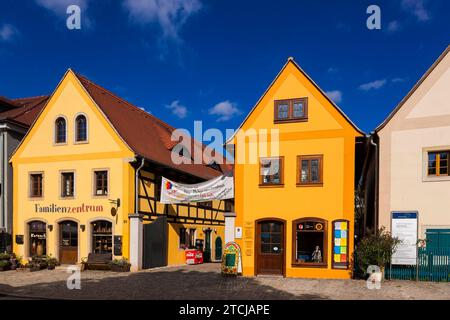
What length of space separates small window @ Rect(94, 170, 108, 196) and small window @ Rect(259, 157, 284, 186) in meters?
8.14

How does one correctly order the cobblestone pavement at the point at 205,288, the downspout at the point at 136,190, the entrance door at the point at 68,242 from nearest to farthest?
the cobblestone pavement at the point at 205,288
the downspout at the point at 136,190
the entrance door at the point at 68,242

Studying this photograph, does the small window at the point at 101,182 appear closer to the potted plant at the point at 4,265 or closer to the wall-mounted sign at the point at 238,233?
the potted plant at the point at 4,265

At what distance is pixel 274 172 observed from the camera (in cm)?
1666

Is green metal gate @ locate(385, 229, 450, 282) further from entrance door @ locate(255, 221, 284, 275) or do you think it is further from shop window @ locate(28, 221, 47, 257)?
shop window @ locate(28, 221, 47, 257)

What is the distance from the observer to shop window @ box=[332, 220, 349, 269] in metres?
15.3

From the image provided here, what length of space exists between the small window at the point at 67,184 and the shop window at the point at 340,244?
13.3 metres

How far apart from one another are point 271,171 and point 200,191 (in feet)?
12.2

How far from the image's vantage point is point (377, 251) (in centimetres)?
1418

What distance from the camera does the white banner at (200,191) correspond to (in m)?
17.6

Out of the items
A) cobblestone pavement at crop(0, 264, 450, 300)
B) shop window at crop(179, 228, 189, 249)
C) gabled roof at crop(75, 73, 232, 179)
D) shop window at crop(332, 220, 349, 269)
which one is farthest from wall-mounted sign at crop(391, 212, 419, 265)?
shop window at crop(179, 228, 189, 249)

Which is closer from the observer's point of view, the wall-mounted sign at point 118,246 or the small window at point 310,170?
the small window at point 310,170

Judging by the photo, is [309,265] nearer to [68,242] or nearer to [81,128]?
[68,242]

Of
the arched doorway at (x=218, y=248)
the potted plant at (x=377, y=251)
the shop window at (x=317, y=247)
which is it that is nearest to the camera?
the potted plant at (x=377, y=251)

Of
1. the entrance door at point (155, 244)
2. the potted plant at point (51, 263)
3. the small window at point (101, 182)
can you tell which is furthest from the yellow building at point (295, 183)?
the potted plant at point (51, 263)
